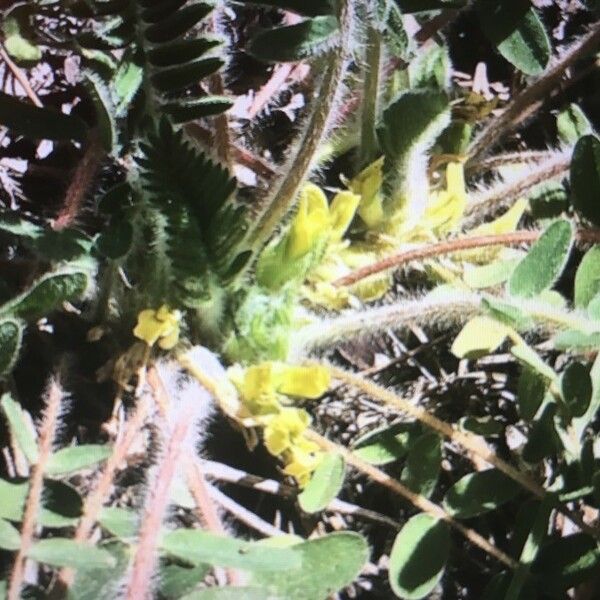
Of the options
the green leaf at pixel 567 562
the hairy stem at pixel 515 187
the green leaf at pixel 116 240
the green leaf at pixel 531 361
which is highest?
the hairy stem at pixel 515 187

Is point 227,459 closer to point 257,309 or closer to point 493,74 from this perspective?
point 257,309

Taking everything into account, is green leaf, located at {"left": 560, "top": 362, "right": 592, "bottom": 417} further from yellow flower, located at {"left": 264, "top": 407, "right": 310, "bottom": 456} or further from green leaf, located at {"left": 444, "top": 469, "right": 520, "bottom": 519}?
yellow flower, located at {"left": 264, "top": 407, "right": 310, "bottom": 456}

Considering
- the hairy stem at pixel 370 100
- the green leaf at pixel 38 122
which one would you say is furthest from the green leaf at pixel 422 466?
the green leaf at pixel 38 122

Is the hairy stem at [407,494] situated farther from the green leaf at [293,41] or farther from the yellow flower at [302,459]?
the green leaf at [293,41]

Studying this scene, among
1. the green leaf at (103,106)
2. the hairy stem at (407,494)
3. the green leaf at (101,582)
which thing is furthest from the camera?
the hairy stem at (407,494)

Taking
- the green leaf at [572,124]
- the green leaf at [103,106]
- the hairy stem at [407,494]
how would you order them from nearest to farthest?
the green leaf at [103,106] → the hairy stem at [407,494] → the green leaf at [572,124]

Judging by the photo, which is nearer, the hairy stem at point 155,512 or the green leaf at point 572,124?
the hairy stem at point 155,512

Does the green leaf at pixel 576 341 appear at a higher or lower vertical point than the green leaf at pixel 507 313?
lower
